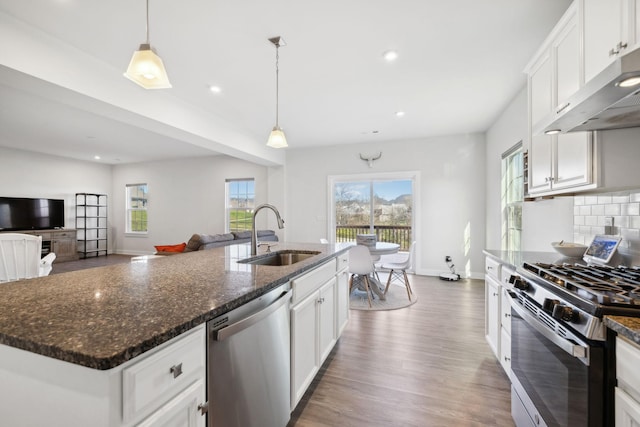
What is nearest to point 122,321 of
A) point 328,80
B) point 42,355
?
point 42,355

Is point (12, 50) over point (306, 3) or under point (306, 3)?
under

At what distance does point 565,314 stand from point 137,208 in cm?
963

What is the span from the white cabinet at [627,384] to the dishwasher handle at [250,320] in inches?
50.0

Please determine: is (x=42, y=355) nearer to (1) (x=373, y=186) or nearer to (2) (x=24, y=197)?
(1) (x=373, y=186)

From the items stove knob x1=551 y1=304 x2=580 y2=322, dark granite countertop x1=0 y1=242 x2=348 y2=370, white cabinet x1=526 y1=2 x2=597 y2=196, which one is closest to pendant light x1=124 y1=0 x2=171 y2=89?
dark granite countertop x1=0 y1=242 x2=348 y2=370

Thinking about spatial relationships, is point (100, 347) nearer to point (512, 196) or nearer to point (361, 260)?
point (361, 260)

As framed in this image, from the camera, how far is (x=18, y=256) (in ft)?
8.45

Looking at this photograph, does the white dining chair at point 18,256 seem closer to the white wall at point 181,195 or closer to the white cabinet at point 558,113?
the white cabinet at point 558,113

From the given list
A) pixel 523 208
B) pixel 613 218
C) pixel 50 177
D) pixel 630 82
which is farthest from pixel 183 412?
pixel 50 177

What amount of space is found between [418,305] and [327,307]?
2.06 m

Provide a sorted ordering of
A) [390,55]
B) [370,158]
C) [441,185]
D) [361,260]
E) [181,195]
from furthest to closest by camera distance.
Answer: [181,195], [370,158], [441,185], [361,260], [390,55]

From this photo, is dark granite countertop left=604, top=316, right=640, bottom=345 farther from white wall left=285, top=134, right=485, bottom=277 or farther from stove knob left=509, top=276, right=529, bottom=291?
white wall left=285, top=134, right=485, bottom=277

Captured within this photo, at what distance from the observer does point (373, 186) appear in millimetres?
6066

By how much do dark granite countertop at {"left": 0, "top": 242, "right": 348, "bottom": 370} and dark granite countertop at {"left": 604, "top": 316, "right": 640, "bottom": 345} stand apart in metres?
1.26
